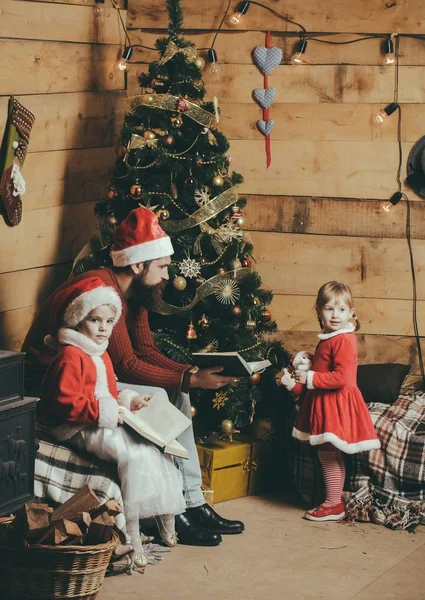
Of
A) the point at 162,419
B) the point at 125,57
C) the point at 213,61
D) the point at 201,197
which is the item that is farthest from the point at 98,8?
the point at 162,419

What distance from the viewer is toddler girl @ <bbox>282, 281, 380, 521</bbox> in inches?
180

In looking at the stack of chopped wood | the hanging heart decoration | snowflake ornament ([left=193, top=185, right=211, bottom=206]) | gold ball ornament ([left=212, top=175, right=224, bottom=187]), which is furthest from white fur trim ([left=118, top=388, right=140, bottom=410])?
the hanging heart decoration

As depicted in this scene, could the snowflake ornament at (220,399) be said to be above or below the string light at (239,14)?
below

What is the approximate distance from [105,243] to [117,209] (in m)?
0.19

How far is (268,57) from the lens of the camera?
5.30 m

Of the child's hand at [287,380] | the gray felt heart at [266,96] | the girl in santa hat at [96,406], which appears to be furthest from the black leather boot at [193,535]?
the gray felt heart at [266,96]

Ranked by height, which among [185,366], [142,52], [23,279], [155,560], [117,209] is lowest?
[155,560]

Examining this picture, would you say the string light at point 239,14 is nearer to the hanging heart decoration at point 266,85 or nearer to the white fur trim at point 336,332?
the hanging heart decoration at point 266,85

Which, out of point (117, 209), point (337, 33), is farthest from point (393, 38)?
point (117, 209)

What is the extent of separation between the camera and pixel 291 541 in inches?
171

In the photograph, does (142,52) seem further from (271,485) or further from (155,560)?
(155,560)

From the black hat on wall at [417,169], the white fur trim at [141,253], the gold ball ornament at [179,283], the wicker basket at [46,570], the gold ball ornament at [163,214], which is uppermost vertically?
the black hat on wall at [417,169]

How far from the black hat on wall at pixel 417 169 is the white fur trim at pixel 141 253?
1564 millimetres

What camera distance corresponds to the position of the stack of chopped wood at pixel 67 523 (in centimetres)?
339
